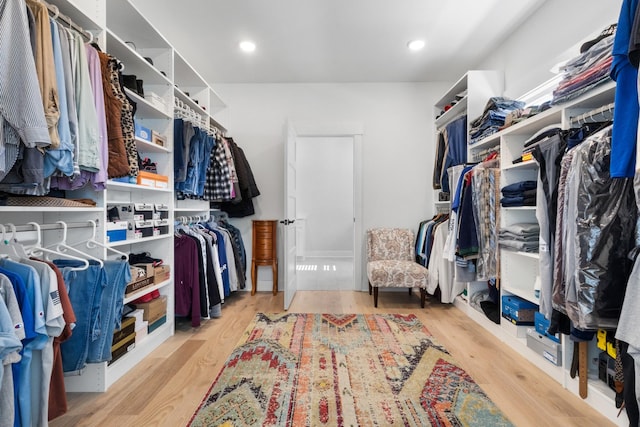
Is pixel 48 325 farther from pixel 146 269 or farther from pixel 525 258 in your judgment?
pixel 525 258

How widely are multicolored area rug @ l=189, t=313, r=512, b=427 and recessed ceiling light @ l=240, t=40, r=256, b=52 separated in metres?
2.57

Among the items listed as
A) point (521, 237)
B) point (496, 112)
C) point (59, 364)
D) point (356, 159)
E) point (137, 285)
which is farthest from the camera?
point (356, 159)

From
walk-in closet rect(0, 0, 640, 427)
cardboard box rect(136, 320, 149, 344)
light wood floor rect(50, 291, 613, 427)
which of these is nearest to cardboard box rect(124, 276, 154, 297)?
walk-in closet rect(0, 0, 640, 427)

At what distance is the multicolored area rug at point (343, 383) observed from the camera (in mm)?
1462

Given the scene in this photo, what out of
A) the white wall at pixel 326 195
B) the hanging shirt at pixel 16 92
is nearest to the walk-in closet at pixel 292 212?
the hanging shirt at pixel 16 92

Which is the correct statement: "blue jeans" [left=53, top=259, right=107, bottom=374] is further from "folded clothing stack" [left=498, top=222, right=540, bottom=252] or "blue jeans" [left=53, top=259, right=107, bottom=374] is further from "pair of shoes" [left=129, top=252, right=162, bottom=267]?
"folded clothing stack" [left=498, top=222, right=540, bottom=252]

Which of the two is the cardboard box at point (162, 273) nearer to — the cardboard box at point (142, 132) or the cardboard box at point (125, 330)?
the cardboard box at point (125, 330)

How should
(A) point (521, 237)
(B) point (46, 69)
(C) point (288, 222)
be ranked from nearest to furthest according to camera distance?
1. (B) point (46, 69)
2. (A) point (521, 237)
3. (C) point (288, 222)

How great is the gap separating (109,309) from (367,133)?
10.4ft

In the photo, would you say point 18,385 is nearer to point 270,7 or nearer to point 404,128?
point 270,7

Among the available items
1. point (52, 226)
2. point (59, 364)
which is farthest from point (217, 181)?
point (59, 364)

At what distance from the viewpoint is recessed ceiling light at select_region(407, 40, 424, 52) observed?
9.38 feet

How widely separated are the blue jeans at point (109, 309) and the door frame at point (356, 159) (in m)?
2.62

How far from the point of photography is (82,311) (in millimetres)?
1468
